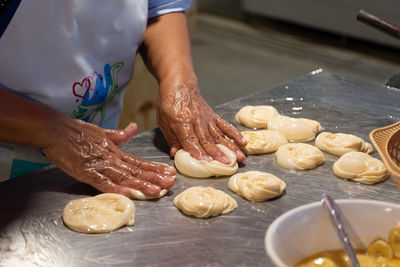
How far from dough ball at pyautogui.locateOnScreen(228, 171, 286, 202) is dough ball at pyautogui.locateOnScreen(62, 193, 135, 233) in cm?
30

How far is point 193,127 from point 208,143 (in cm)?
8

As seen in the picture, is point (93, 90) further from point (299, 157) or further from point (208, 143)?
point (299, 157)

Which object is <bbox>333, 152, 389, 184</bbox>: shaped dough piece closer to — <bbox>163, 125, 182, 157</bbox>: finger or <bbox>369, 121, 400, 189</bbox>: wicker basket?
<bbox>369, 121, 400, 189</bbox>: wicker basket

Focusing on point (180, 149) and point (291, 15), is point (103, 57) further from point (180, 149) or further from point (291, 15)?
point (291, 15)

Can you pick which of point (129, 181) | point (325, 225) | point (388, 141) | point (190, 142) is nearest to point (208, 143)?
point (190, 142)

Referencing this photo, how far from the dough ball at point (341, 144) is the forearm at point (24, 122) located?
Result: 84 centimetres

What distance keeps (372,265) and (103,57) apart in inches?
44.3

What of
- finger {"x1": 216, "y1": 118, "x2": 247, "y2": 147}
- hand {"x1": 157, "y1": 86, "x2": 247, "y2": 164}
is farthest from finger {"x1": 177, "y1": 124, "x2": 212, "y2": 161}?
finger {"x1": 216, "y1": 118, "x2": 247, "y2": 147}

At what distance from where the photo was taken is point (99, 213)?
136 centimetres

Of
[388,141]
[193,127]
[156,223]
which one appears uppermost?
[388,141]

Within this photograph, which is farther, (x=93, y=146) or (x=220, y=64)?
(x=220, y=64)

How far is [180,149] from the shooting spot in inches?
66.4

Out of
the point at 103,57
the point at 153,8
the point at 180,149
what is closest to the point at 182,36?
the point at 153,8

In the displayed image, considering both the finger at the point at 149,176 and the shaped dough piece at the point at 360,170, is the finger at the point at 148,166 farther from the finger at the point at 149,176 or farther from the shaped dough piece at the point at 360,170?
the shaped dough piece at the point at 360,170
